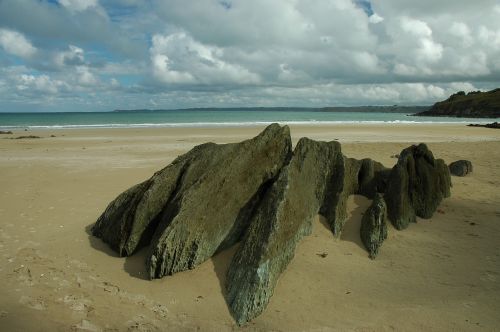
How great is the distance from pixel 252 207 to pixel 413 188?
3835 millimetres

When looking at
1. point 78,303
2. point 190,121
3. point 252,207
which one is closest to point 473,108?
point 190,121

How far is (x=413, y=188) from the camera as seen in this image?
859cm

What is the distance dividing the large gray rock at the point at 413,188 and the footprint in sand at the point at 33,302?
6206mm

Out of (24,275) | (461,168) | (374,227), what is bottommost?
(24,275)

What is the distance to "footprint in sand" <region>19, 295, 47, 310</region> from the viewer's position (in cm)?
546

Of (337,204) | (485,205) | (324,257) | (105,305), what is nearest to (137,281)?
(105,305)

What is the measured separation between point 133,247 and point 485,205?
26.1 feet

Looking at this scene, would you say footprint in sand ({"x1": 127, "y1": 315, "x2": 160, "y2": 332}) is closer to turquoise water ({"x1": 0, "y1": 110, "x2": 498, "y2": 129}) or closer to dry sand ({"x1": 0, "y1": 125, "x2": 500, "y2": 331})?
dry sand ({"x1": 0, "y1": 125, "x2": 500, "y2": 331})

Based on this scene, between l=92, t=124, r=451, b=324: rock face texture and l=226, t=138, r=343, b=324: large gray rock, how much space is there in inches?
0.6

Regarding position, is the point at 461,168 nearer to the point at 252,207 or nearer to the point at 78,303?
the point at 252,207

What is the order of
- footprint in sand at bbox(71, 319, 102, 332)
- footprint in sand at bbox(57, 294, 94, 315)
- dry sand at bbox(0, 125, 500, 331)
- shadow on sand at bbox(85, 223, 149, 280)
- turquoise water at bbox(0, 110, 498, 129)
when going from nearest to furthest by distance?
footprint in sand at bbox(71, 319, 102, 332), dry sand at bbox(0, 125, 500, 331), footprint in sand at bbox(57, 294, 94, 315), shadow on sand at bbox(85, 223, 149, 280), turquoise water at bbox(0, 110, 498, 129)

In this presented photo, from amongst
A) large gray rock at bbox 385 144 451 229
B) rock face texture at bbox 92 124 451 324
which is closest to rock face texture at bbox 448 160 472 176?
large gray rock at bbox 385 144 451 229

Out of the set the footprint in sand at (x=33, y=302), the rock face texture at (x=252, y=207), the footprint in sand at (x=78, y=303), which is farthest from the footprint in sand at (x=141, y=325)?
the footprint in sand at (x=33, y=302)

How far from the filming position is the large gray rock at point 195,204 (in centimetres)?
621
